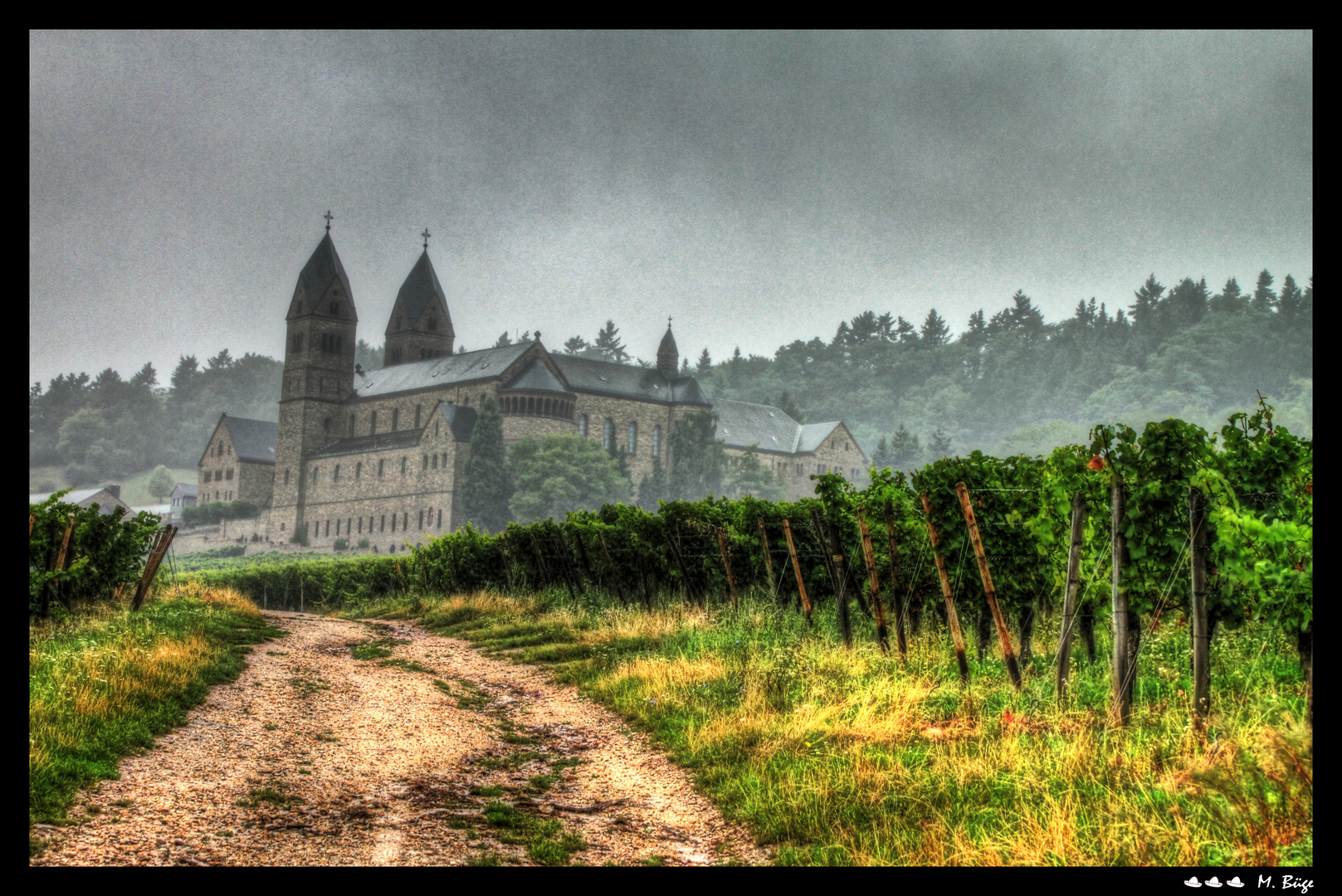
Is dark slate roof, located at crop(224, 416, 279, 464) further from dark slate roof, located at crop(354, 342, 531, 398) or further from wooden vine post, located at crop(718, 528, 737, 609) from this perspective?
wooden vine post, located at crop(718, 528, 737, 609)

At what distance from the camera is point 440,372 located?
3765 inches

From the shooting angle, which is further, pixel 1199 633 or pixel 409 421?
pixel 409 421

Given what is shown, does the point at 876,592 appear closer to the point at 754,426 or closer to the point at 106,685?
the point at 106,685

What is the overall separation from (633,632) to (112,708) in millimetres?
6797

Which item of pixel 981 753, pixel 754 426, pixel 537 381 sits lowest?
pixel 981 753

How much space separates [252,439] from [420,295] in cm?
1957

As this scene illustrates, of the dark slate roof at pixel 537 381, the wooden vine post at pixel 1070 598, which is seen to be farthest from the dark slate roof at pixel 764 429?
the wooden vine post at pixel 1070 598

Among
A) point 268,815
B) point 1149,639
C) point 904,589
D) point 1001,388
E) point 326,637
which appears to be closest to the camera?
point 268,815

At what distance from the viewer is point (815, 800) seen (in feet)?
20.8

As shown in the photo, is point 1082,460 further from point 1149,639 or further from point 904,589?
point 904,589

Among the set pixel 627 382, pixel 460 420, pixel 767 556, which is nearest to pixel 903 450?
pixel 627 382

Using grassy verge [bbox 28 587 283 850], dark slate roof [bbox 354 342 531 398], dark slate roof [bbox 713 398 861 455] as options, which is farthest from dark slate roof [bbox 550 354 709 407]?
grassy verge [bbox 28 587 283 850]

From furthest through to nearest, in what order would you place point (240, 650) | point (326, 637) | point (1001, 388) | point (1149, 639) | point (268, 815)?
point (1001, 388) → point (326, 637) → point (240, 650) → point (1149, 639) → point (268, 815)
